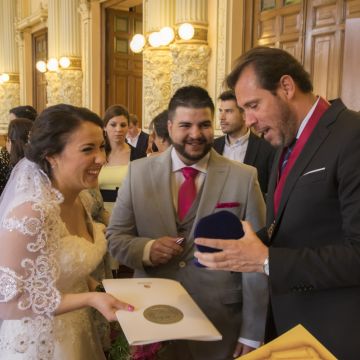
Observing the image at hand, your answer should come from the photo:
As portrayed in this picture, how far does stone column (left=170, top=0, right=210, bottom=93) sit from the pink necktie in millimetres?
4894

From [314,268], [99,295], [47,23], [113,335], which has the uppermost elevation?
[47,23]

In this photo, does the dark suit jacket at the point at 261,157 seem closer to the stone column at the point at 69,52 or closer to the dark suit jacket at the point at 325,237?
the dark suit jacket at the point at 325,237

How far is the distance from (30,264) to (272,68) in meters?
1.11

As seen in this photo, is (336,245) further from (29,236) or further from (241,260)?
(29,236)

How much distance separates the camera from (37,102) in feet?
45.9

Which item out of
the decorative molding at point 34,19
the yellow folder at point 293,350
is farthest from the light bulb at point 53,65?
the yellow folder at point 293,350

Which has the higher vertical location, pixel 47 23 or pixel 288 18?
pixel 47 23

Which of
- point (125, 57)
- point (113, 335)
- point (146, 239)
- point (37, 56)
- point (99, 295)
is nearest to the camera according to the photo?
point (99, 295)

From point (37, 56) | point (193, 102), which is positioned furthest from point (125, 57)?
point (193, 102)

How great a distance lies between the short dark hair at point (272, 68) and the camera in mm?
1669

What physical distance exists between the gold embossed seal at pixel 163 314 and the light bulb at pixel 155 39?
627 centimetres

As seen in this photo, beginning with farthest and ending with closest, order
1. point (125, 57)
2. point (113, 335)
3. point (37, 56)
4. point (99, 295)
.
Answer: point (37, 56)
point (125, 57)
point (113, 335)
point (99, 295)

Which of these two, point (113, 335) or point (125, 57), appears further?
point (125, 57)

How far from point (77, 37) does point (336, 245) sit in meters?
10.2
